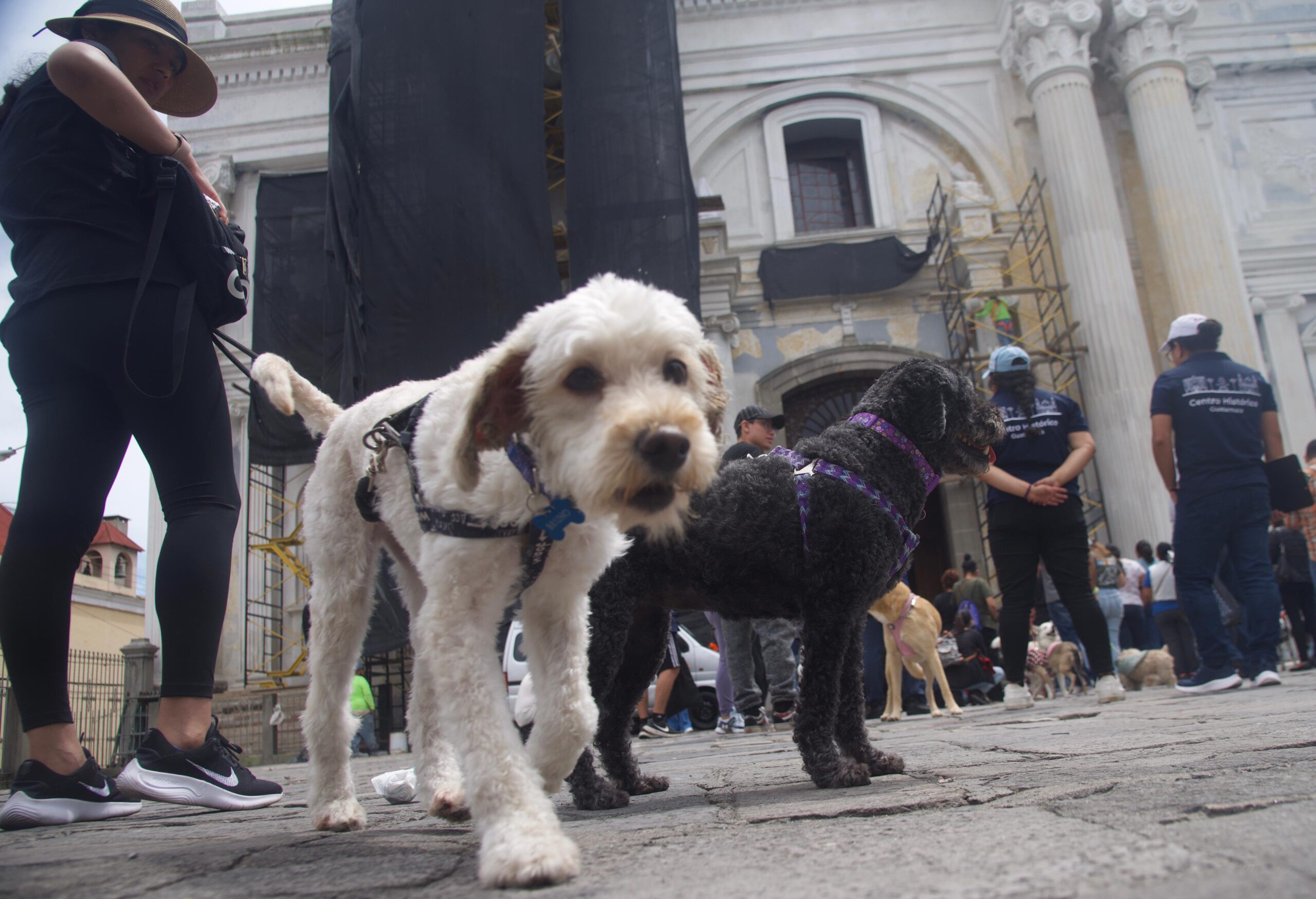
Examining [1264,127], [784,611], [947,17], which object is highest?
[947,17]

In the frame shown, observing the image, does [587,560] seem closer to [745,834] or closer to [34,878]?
[745,834]

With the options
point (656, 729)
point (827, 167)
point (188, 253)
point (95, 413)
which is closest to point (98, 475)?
point (95, 413)

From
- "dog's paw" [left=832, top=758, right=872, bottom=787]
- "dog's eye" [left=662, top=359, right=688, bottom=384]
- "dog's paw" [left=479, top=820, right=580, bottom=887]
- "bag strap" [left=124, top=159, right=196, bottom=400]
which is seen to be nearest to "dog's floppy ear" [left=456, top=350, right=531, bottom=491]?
"dog's eye" [left=662, top=359, right=688, bottom=384]

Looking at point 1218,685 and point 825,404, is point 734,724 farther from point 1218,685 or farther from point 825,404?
point 825,404

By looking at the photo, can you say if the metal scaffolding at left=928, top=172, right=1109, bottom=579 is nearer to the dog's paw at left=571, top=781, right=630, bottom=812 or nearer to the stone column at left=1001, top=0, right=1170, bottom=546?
the stone column at left=1001, top=0, right=1170, bottom=546

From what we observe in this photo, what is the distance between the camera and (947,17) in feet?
55.0

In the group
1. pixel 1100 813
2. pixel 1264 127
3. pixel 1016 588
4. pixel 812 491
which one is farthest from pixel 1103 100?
Answer: pixel 1100 813

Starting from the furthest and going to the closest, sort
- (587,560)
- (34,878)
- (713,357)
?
1. (713,357)
2. (587,560)
3. (34,878)

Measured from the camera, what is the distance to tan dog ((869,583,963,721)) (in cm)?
745

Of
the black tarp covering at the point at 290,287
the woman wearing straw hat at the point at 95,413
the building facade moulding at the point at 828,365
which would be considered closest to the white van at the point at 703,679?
the building facade moulding at the point at 828,365

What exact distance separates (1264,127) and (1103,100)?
2.63 metres

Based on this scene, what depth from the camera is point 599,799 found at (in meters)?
2.74

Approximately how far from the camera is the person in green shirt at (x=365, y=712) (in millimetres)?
11680

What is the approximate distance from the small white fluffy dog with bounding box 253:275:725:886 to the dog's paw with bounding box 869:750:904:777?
1327 millimetres
